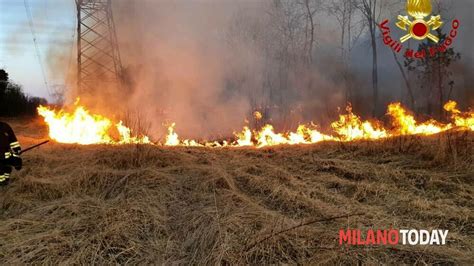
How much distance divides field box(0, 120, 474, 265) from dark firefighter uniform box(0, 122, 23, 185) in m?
0.21

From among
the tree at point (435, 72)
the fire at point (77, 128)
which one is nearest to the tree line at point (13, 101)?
the fire at point (77, 128)

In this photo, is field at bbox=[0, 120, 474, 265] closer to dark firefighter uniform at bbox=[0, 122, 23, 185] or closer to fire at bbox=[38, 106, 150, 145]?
dark firefighter uniform at bbox=[0, 122, 23, 185]

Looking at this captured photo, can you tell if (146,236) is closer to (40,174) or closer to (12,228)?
(12,228)

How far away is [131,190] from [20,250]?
1600 millimetres

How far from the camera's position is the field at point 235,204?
11.4 ft

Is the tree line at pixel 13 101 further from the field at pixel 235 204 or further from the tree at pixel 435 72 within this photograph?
the tree at pixel 435 72

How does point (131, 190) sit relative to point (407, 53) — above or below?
below

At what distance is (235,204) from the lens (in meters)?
4.56

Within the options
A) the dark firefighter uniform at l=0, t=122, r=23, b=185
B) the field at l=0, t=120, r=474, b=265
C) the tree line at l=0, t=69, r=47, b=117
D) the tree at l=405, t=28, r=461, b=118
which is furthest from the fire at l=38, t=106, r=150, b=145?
the tree at l=405, t=28, r=461, b=118

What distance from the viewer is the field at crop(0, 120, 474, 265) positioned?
137 inches

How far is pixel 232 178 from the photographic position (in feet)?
18.3

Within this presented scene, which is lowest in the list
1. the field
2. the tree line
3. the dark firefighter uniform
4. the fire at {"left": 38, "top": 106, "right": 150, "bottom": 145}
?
the field

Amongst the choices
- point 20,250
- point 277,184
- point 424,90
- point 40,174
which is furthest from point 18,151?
point 424,90

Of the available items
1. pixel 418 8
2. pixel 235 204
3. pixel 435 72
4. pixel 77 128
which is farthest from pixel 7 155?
pixel 435 72
